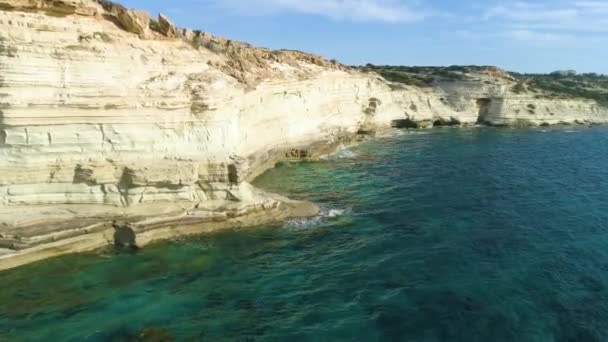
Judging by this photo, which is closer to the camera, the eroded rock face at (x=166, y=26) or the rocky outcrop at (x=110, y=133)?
the rocky outcrop at (x=110, y=133)

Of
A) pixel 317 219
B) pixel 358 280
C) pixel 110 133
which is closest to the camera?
pixel 358 280

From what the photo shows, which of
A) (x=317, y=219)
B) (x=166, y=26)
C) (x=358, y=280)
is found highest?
(x=166, y=26)

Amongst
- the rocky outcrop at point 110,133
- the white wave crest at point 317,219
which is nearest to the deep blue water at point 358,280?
the white wave crest at point 317,219

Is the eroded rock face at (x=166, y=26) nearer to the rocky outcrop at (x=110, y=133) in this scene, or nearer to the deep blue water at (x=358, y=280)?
the rocky outcrop at (x=110, y=133)

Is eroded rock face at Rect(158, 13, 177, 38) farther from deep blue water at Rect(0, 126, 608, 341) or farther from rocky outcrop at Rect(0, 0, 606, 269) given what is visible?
deep blue water at Rect(0, 126, 608, 341)

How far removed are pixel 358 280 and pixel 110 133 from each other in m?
10.3

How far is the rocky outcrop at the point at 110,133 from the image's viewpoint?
17.2m

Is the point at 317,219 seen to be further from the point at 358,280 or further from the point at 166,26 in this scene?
the point at 166,26

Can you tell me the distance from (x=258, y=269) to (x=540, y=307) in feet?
28.1

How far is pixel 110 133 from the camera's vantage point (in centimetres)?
1888

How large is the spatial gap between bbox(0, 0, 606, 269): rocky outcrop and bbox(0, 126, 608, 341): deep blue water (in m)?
1.18

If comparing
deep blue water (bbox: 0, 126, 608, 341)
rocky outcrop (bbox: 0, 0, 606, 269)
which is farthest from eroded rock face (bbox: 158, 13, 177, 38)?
deep blue water (bbox: 0, 126, 608, 341)

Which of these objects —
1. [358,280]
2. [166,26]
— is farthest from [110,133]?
[358,280]

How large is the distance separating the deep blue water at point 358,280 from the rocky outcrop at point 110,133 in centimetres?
118
